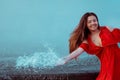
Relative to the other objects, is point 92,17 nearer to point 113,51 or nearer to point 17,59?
point 113,51

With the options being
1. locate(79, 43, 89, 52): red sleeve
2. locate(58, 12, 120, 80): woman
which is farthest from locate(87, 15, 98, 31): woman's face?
locate(79, 43, 89, 52): red sleeve

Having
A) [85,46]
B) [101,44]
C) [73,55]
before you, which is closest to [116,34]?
[101,44]

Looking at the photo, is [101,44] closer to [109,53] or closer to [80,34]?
[109,53]

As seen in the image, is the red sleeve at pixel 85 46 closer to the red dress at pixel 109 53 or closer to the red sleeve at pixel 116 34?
the red dress at pixel 109 53

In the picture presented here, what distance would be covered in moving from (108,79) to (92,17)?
1.69 feet

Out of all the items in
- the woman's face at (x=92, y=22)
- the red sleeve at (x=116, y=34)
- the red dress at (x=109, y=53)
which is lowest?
the red dress at (x=109, y=53)

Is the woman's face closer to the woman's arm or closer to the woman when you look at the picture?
the woman

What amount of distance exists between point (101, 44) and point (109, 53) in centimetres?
10

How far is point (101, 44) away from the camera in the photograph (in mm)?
3389

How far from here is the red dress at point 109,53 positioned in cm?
335

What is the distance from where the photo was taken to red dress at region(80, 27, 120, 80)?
3.35 m

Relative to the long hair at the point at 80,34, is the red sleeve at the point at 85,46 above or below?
below

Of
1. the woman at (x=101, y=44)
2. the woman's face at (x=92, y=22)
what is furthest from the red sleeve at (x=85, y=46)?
the woman's face at (x=92, y=22)

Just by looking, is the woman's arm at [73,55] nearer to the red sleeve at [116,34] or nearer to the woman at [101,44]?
the woman at [101,44]
